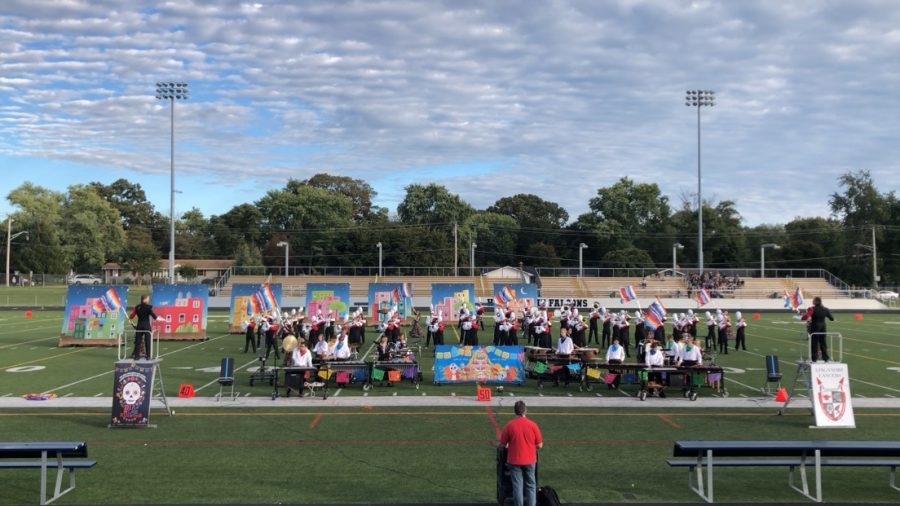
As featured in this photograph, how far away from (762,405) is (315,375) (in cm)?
1049

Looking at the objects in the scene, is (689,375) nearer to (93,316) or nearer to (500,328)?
(500,328)

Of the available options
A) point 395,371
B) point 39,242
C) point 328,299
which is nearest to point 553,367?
point 395,371

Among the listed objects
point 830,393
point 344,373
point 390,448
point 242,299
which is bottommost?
point 390,448

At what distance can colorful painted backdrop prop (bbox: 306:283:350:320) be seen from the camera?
34688 mm

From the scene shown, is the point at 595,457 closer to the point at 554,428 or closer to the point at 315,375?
the point at 554,428

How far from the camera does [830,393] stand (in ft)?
44.2

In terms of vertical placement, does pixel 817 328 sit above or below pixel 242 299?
below

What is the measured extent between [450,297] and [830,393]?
25.6 m

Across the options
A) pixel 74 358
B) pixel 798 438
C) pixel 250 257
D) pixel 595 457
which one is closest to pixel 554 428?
pixel 595 457

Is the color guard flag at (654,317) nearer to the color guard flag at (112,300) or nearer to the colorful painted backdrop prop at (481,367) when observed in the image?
the colorful painted backdrop prop at (481,367)

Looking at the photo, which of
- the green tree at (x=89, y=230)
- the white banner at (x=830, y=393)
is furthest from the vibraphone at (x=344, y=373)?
the green tree at (x=89, y=230)

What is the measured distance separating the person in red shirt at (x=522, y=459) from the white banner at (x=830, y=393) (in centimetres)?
811

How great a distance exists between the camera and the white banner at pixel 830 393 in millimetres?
13367

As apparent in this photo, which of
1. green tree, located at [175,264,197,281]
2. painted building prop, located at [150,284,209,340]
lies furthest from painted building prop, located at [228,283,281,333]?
green tree, located at [175,264,197,281]
